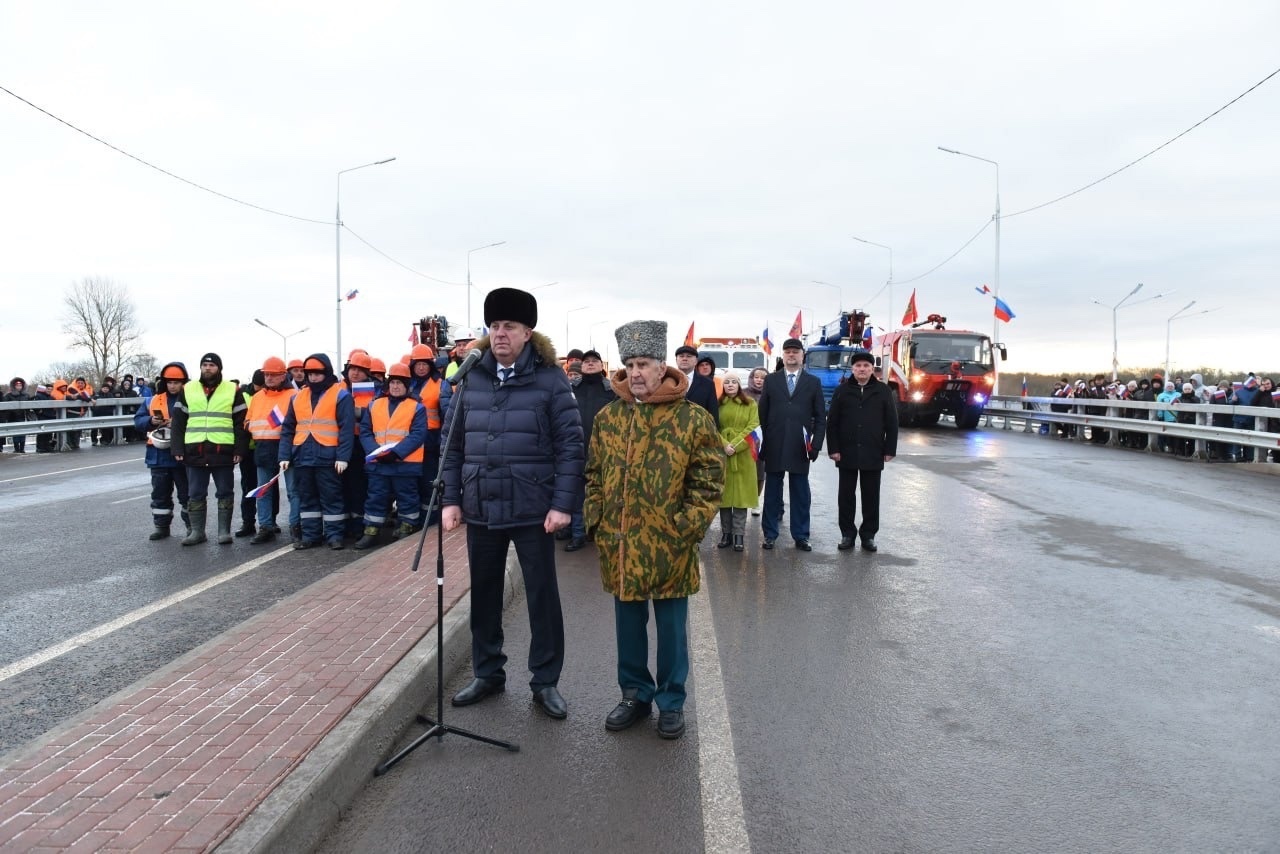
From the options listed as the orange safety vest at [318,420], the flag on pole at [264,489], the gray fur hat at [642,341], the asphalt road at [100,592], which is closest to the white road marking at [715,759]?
the gray fur hat at [642,341]

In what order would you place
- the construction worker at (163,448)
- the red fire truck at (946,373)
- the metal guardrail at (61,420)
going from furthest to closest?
the red fire truck at (946,373) → the metal guardrail at (61,420) → the construction worker at (163,448)

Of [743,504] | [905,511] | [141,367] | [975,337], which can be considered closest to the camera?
[743,504]

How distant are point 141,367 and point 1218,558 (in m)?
82.0

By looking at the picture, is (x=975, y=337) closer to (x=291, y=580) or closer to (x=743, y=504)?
(x=743, y=504)

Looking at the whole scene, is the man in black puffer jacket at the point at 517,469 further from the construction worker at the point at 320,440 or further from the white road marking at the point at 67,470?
the white road marking at the point at 67,470

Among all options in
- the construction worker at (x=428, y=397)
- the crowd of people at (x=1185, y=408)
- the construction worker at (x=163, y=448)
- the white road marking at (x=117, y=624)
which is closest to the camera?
the white road marking at (x=117, y=624)

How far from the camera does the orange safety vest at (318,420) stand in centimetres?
826

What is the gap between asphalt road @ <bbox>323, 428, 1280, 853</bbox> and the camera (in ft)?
10.6

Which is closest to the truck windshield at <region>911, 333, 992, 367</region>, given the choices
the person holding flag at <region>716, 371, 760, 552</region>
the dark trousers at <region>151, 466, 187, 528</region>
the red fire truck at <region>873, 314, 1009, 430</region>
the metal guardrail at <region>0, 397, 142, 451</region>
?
the red fire truck at <region>873, 314, 1009, 430</region>

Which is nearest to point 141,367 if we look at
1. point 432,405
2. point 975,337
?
point 975,337

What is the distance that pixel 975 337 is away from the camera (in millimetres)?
26422

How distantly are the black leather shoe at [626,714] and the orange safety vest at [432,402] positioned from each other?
521cm

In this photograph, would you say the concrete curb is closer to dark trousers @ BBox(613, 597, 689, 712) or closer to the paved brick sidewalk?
the paved brick sidewalk

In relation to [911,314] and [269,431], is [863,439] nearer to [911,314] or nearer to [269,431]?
[269,431]
